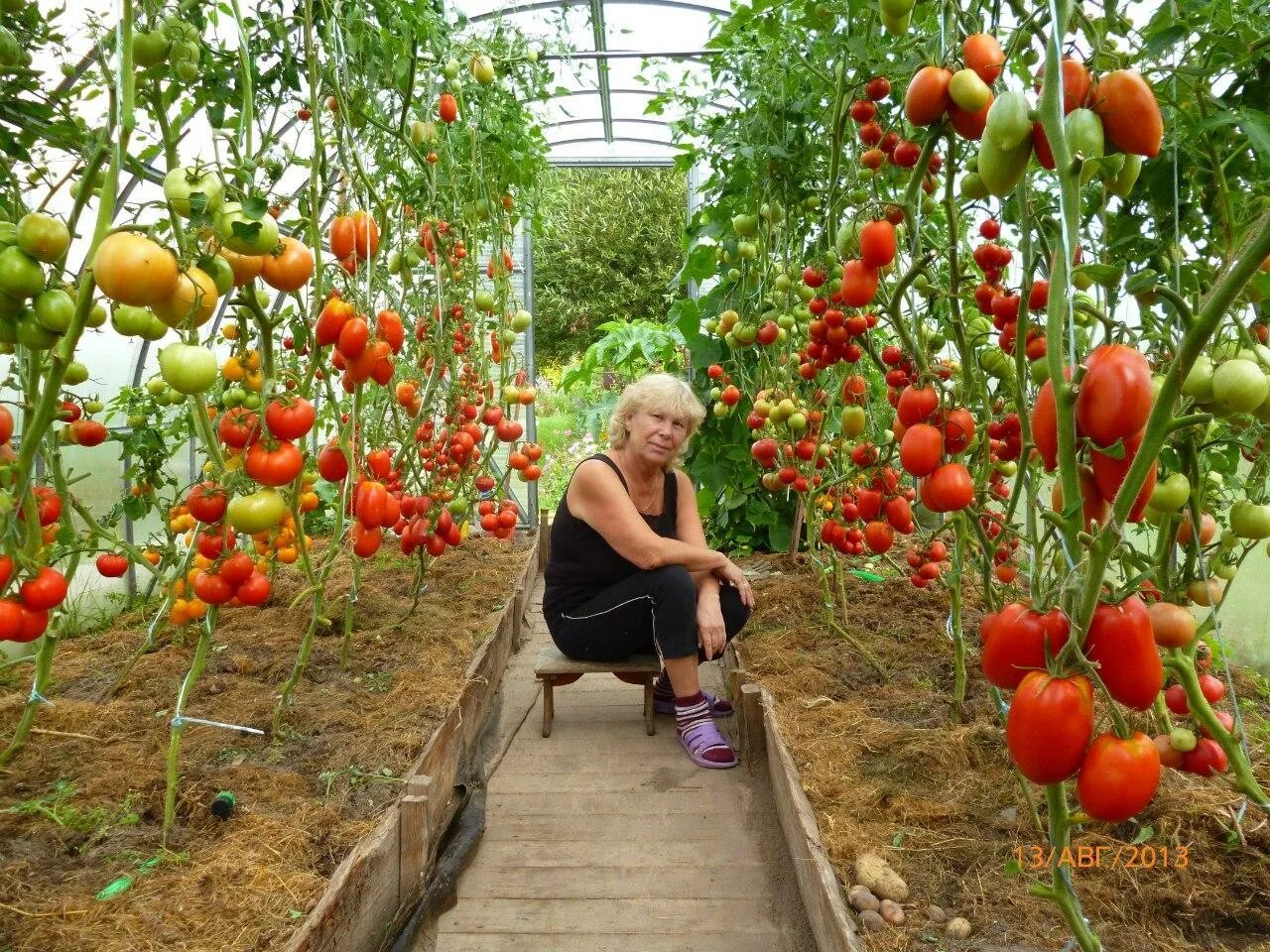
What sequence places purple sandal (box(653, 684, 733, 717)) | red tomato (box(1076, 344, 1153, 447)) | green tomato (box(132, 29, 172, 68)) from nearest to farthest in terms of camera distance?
1. red tomato (box(1076, 344, 1153, 447))
2. green tomato (box(132, 29, 172, 68))
3. purple sandal (box(653, 684, 733, 717))

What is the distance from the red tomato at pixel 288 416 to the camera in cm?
138

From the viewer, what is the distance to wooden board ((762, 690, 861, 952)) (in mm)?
1396

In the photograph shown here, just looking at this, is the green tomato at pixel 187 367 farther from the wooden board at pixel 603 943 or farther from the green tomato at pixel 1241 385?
the wooden board at pixel 603 943

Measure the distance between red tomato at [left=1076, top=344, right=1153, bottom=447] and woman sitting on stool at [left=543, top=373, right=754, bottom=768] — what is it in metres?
1.85

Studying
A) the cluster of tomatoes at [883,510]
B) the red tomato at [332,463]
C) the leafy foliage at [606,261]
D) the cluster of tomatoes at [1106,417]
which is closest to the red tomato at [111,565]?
the red tomato at [332,463]

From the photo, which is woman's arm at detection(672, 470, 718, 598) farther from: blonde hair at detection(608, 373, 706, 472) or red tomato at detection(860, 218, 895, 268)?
red tomato at detection(860, 218, 895, 268)

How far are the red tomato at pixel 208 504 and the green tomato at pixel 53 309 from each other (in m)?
0.50

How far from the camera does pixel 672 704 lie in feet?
9.29

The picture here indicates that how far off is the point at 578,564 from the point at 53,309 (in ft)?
5.99

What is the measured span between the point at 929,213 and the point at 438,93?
5.44 ft

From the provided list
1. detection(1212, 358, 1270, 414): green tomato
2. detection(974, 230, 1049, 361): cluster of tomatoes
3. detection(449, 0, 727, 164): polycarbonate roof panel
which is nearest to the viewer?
detection(1212, 358, 1270, 414): green tomato

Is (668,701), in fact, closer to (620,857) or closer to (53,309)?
(620,857)

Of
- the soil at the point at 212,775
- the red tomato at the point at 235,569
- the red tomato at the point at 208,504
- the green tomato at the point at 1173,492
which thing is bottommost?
the soil at the point at 212,775

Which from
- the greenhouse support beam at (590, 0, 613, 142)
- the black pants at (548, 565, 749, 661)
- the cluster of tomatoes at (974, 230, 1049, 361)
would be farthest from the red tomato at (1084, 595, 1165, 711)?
the greenhouse support beam at (590, 0, 613, 142)
